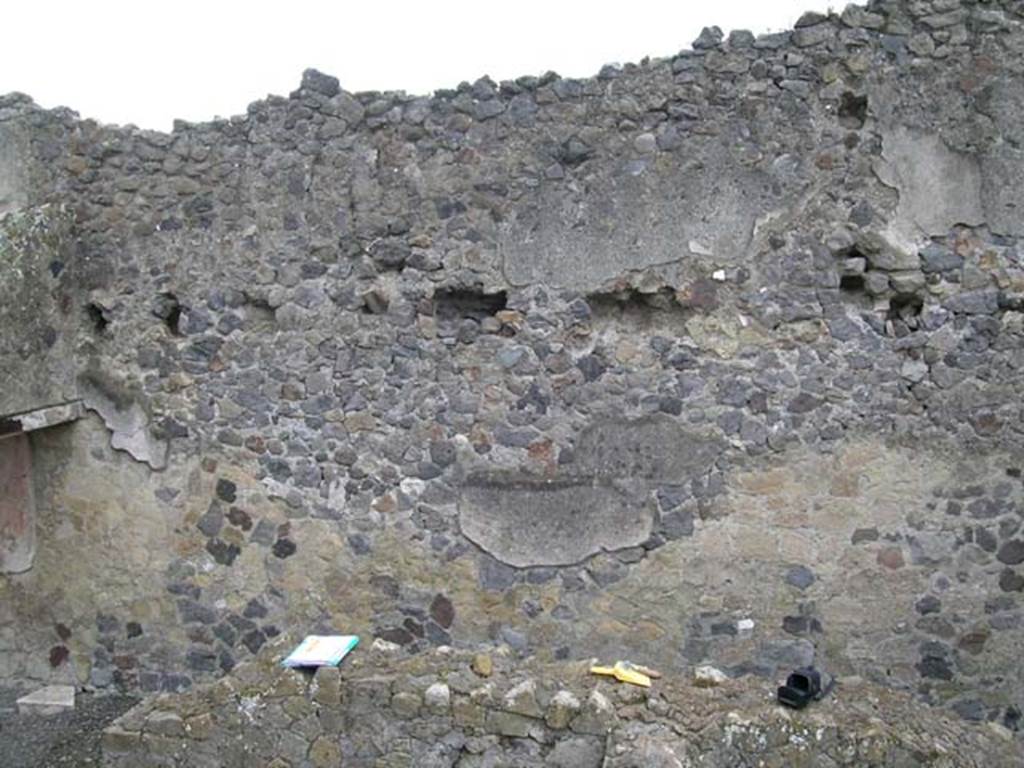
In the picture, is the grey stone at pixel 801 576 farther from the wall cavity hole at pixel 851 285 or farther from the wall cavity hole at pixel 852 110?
the wall cavity hole at pixel 852 110

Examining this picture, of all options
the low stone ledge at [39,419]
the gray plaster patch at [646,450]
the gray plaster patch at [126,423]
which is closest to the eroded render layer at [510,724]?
the gray plaster patch at [646,450]

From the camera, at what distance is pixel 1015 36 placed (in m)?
5.17

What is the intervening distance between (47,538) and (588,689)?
4.05m

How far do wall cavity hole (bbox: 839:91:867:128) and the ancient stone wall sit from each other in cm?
2

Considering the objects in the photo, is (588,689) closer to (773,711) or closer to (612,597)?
(773,711)

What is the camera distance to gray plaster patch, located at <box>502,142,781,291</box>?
543cm

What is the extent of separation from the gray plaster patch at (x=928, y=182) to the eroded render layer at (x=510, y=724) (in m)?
2.29

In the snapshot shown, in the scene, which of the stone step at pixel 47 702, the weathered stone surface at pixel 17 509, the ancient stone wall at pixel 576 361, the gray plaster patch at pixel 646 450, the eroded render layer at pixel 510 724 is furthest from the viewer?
the weathered stone surface at pixel 17 509

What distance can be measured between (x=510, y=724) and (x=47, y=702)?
361 cm

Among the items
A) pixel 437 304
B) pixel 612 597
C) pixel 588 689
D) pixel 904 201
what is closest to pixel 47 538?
pixel 437 304

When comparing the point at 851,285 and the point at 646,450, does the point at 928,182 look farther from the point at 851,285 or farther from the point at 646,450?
the point at 646,450

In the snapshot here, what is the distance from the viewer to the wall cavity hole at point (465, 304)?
229 inches

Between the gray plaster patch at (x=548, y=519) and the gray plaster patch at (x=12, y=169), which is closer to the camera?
the gray plaster patch at (x=548, y=519)

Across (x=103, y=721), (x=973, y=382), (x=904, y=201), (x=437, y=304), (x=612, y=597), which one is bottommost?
(x=103, y=721)
